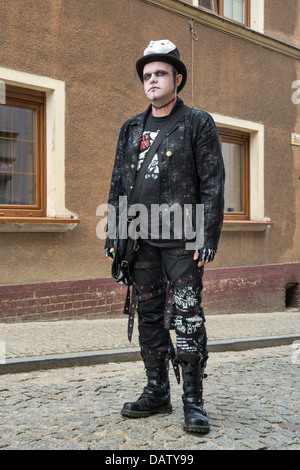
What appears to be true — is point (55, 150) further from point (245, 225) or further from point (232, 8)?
point (232, 8)

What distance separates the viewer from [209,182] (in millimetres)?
3389

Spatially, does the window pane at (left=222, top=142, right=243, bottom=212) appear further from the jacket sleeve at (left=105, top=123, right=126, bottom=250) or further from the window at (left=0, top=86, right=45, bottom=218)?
the jacket sleeve at (left=105, top=123, right=126, bottom=250)

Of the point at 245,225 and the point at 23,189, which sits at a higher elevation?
the point at 23,189

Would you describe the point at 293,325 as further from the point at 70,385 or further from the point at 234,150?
the point at 70,385

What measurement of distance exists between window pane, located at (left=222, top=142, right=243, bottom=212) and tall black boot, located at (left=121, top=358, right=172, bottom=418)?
272 inches

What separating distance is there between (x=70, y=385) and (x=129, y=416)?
1.03m

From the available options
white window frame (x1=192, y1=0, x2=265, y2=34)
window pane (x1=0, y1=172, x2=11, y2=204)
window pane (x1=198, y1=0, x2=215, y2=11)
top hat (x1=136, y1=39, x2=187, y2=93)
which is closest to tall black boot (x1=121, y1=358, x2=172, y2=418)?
top hat (x1=136, y1=39, x2=187, y2=93)

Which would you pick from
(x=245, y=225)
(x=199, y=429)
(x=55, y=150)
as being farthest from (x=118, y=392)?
(x=245, y=225)

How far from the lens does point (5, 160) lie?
23.6 ft

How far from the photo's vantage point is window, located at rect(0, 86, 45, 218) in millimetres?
7160

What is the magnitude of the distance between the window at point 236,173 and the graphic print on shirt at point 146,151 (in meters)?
6.74

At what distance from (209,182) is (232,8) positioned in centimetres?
799

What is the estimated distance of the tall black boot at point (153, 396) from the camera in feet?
11.6

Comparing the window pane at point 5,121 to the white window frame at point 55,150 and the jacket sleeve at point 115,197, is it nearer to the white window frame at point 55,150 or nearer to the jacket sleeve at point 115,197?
the white window frame at point 55,150
